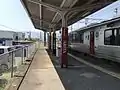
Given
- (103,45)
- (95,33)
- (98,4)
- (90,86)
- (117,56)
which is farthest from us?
(95,33)

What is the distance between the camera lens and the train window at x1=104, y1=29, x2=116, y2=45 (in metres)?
18.3

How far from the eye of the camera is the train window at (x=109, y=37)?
1832 centimetres

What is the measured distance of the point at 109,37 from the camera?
19188 millimetres

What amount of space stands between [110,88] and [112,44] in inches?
332

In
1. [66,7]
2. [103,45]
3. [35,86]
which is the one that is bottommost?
[35,86]

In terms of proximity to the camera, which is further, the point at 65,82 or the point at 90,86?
the point at 65,82

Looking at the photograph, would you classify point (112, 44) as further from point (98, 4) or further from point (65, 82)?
point (65, 82)

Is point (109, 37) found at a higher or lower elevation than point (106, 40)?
higher

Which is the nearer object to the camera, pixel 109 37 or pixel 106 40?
pixel 109 37

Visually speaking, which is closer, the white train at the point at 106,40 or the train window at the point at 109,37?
the white train at the point at 106,40

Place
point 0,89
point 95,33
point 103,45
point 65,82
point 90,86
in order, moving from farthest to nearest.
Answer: point 95,33 → point 103,45 → point 65,82 → point 90,86 → point 0,89

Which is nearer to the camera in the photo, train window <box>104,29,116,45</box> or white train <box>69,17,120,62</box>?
white train <box>69,17,120,62</box>

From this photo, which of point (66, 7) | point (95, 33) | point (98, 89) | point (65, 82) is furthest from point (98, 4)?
point (98, 89)

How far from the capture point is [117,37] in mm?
17422
